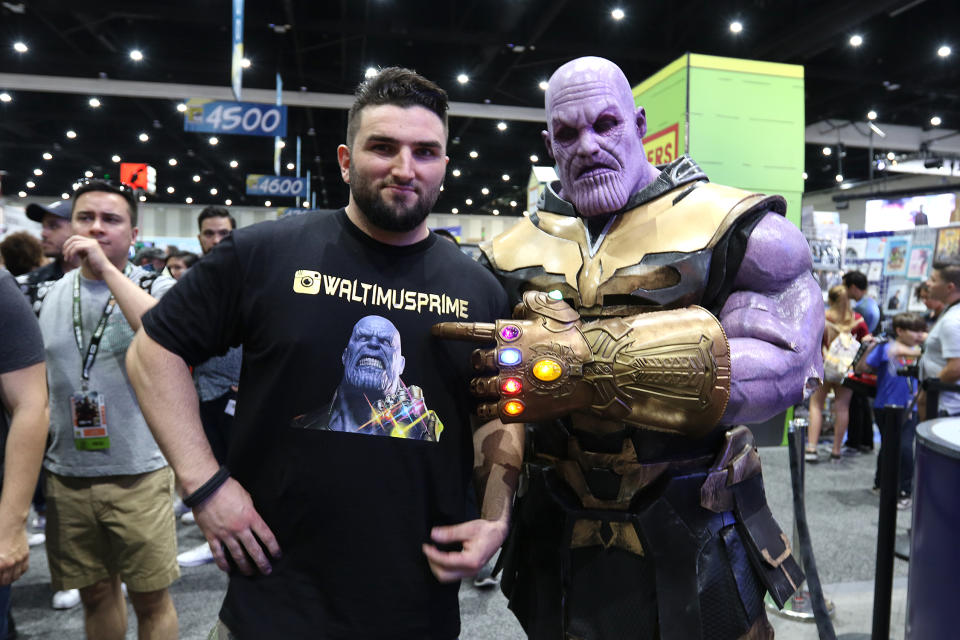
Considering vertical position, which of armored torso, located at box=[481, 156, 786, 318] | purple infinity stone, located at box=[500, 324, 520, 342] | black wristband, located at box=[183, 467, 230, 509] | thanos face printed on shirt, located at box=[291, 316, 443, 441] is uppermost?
armored torso, located at box=[481, 156, 786, 318]

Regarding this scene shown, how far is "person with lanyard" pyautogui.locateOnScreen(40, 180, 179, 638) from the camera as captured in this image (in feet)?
7.64

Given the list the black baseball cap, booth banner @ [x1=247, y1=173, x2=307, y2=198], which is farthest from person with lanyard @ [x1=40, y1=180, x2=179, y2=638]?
booth banner @ [x1=247, y1=173, x2=307, y2=198]

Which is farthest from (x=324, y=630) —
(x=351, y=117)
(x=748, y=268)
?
(x=748, y=268)

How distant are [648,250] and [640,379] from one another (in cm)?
43

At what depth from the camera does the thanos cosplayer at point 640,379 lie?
128 cm

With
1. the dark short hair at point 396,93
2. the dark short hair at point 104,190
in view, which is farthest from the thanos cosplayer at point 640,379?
the dark short hair at point 104,190

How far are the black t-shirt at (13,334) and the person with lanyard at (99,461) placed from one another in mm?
619

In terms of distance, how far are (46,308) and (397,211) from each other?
188 cm

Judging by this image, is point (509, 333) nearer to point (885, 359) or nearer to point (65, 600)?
point (65, 600)

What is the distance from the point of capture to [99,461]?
2.34 metres

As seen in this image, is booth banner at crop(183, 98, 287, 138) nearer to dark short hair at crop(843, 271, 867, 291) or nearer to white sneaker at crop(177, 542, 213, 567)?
white sneaker at crop(177, 542, 213, 567)

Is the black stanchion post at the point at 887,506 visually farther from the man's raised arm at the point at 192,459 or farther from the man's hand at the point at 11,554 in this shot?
the man's hand at the point at 11,554

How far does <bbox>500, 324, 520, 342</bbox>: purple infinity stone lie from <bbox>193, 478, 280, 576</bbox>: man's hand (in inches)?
23.5

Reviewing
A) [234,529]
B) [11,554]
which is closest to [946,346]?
[234,529]
